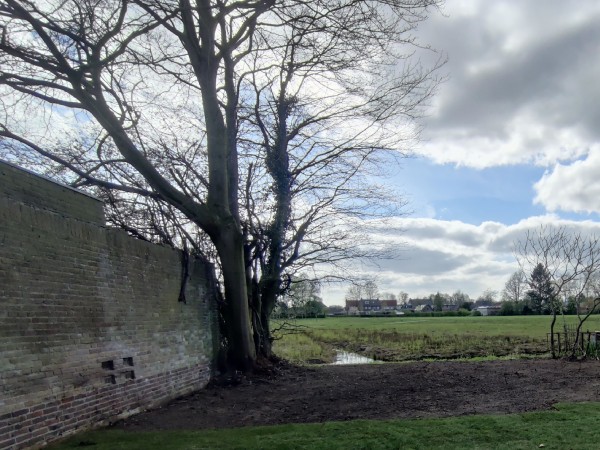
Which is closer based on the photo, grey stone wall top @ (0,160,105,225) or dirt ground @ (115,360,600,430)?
grey stone wall top @ (0,160,105,225)

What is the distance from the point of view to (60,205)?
750cm

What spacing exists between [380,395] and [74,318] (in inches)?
192

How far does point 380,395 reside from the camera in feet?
28.6

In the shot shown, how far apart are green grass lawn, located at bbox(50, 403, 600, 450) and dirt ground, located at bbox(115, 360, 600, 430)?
1.65 ft

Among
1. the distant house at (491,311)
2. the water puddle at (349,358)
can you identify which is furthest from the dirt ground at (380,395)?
the distant house at (491,311)

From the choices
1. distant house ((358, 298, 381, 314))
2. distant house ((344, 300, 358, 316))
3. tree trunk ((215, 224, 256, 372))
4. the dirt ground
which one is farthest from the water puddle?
distant house ((358, 298, 381, 314))

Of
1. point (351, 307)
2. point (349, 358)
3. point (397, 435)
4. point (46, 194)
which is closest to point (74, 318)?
point (46, 194)

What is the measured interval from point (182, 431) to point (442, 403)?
374cm

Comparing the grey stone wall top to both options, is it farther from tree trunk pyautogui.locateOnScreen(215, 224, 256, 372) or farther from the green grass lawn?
tree trunk pyautogui.locateOnScreen(215, 224, 256, 372)

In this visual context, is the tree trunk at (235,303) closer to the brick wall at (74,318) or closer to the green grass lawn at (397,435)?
the brick wall at (74,318)

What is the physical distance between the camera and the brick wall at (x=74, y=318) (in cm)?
548

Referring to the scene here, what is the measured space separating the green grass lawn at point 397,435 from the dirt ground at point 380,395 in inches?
19.7

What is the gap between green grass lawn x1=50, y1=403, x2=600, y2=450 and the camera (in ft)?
18.5

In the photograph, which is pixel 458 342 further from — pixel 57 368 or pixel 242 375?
pixel 57 368
